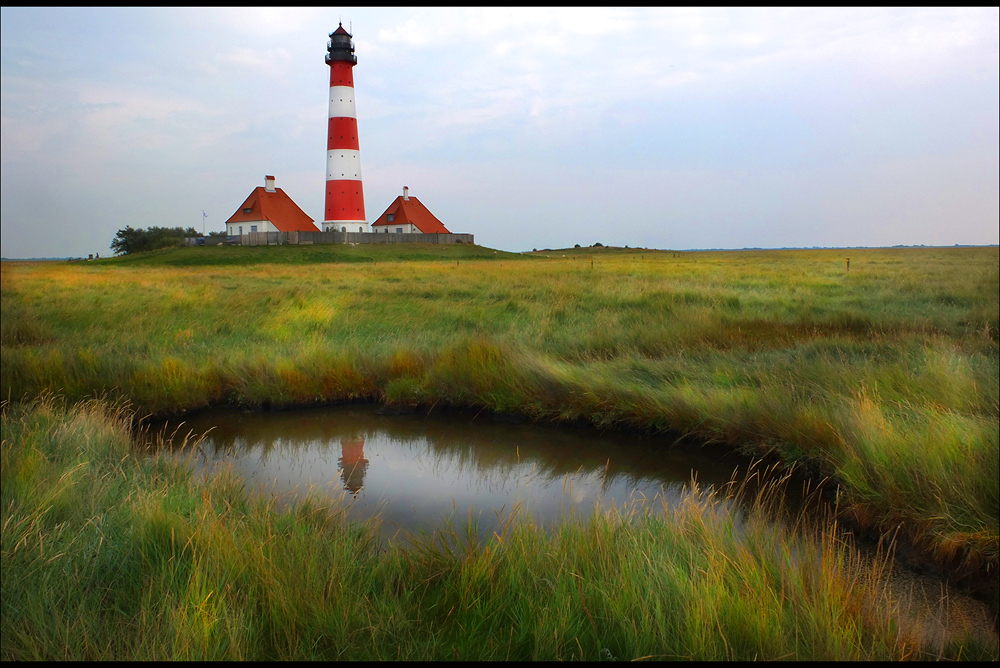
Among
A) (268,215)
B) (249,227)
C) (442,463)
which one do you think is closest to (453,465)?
(442,463)

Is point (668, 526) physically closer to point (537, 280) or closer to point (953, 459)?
point (953, 459)

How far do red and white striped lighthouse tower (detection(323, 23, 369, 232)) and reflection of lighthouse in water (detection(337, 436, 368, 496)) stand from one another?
40627 millimetres

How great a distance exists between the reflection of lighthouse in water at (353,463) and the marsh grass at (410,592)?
5.71 feet

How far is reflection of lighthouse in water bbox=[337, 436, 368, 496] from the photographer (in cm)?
541

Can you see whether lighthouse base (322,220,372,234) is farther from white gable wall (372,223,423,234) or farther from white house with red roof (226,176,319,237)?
white gable wall (372,223,423,234)

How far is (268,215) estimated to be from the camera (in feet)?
165

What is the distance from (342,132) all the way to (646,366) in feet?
134

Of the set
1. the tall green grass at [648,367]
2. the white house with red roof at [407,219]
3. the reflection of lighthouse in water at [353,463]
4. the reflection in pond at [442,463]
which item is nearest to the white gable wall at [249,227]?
the white house with red roof at [407,219]

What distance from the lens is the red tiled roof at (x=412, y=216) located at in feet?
189

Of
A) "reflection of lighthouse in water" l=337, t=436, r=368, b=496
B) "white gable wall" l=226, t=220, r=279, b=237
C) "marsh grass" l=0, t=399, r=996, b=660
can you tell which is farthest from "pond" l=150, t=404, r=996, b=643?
"white gable wall" l=226, t=220, r=279, b=237

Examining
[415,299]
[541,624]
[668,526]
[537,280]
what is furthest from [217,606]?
[537,280]

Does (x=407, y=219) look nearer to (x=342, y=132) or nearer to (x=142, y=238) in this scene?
(x=342, y=132)

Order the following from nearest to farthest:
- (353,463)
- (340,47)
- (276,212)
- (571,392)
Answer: (353,463)
(571,392)
(340,47)
(276,212)

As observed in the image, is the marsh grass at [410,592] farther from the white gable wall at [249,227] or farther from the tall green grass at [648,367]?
the white gable wall at [249,227]
